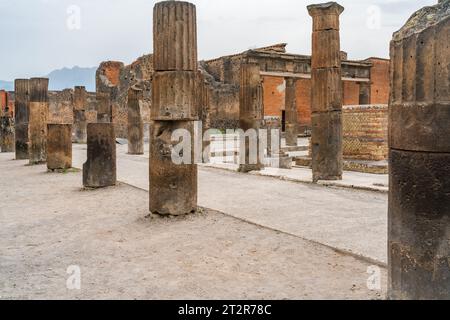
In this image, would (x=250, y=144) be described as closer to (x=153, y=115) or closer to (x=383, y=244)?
(x=153, y=115)

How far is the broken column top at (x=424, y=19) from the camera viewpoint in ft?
8.93

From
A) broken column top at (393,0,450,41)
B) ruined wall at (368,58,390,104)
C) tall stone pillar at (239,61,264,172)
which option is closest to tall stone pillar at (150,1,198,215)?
broken column top at (393,0,450,41)

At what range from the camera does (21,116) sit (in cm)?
1611

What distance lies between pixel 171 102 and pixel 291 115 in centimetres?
1596

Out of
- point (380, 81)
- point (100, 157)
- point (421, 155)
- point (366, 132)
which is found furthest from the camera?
point (380, 81)

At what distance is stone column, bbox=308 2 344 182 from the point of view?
31.8 feet

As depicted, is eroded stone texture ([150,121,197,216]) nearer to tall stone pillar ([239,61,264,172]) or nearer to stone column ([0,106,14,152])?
tall stone pillar ([239,61,264,172])

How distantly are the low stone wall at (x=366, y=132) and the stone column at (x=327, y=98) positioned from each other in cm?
306

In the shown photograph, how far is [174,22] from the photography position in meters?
6.45

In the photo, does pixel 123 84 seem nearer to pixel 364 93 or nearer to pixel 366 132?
pixel 364 93

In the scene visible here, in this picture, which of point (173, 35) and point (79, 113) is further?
point (79, 113)

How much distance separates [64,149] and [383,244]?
9603 millimetres

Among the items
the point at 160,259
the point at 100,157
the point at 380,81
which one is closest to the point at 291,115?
the point at 380,81

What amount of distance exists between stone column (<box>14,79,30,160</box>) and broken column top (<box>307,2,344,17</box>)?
10.3 m
